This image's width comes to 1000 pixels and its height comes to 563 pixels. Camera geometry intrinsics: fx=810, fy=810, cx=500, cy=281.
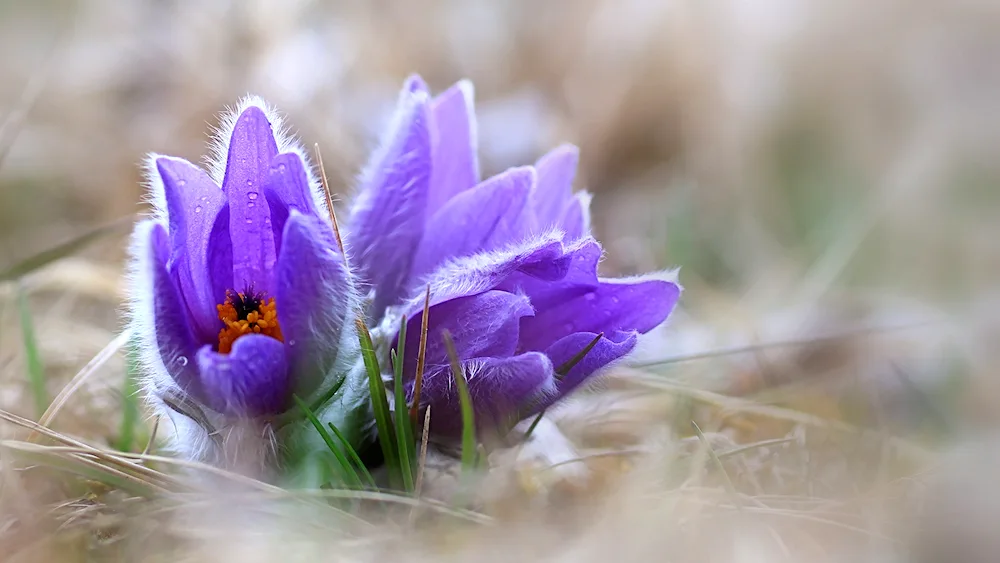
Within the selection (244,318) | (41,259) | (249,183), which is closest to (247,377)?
(244,318)

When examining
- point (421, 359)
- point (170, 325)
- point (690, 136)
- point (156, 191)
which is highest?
point (156, 191)

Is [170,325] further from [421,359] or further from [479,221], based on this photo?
[479,221]

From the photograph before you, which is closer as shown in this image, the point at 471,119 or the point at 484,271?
the point at 484,271

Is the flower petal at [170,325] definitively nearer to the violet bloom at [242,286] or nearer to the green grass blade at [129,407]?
the violet bloom at [242,286]

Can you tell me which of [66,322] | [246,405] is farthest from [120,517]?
[66,322]

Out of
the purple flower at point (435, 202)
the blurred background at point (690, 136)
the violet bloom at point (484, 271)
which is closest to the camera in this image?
the violet bloom at point (484, 271)

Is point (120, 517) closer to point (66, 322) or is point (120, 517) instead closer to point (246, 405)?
point (246, 405)

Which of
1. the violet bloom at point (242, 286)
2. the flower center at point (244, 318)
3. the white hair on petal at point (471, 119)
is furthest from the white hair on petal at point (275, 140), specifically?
the white hair on petal at point (471, 119)
